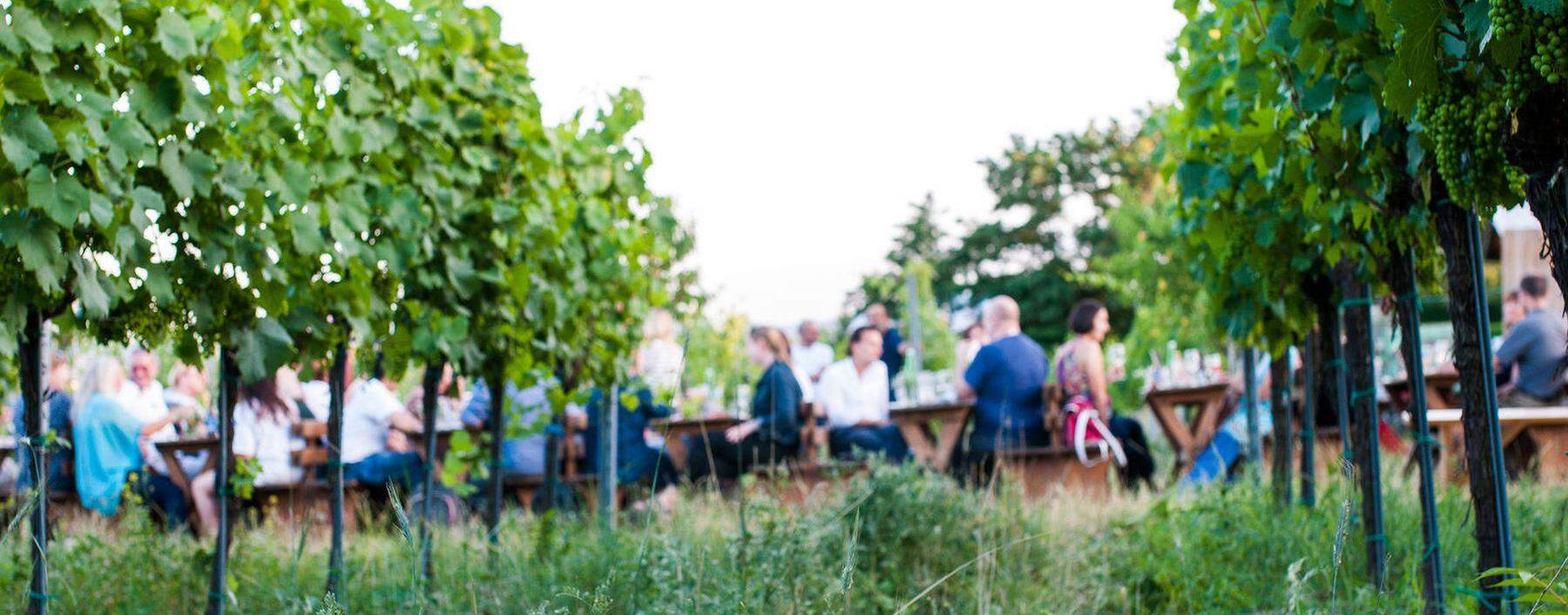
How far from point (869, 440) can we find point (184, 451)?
3.90 meters

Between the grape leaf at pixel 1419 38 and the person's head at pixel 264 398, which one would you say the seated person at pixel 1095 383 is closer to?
the person's head at pixel 264 398

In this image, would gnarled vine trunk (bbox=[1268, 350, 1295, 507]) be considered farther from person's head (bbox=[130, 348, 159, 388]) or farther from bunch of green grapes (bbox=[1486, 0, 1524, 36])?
person's head (bbox=[130, 348, 159, 388])

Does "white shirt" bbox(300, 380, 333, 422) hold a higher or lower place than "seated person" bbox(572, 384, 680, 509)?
higher

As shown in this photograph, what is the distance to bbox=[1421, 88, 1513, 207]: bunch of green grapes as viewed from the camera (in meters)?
2.05

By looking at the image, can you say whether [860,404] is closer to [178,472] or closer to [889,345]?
[889,345]

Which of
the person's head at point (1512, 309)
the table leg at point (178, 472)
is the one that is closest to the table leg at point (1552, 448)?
the person's head at point (1512, 309)

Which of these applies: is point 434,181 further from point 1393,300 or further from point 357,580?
point 1393,300

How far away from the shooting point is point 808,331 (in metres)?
11.9

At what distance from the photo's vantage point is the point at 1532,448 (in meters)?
7.68

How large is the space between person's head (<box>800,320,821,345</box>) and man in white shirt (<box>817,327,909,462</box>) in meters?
2.76

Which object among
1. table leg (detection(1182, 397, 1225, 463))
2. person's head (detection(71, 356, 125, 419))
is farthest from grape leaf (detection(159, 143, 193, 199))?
table leg (detection(1182, 397, 1225, 463))

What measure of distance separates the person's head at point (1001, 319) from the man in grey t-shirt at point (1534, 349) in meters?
A: 2.68

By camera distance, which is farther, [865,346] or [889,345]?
[889,345]

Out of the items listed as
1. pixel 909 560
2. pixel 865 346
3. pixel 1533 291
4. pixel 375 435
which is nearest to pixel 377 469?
pixel 375 435
